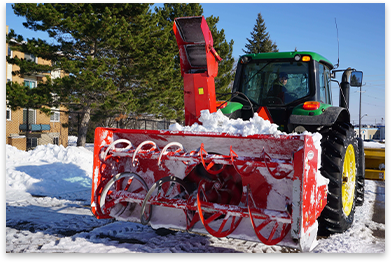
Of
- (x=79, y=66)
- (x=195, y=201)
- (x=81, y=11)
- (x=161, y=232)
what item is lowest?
(x=161, y=232)

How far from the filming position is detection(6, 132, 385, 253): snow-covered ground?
3.36m

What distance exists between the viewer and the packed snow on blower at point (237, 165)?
2.84 metres

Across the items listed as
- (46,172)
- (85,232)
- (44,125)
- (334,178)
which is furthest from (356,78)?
(44,125)

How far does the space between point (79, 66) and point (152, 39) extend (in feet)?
12.3

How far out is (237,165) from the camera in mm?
2992

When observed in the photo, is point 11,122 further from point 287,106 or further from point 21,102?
point 287,106

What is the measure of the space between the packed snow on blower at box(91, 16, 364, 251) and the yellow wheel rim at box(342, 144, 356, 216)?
1cm

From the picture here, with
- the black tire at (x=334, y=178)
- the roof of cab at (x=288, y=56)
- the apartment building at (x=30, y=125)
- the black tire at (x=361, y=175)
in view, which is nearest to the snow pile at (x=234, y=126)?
the black tire at (x=334, y=178)

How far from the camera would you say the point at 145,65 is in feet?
48.4

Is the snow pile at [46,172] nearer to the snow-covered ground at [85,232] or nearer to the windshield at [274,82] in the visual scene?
the snow-covered ground at [85,232]

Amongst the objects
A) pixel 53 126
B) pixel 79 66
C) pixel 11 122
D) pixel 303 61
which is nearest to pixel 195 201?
pixel 303 61

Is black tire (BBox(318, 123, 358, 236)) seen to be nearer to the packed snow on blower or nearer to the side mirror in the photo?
the packed snow on blower

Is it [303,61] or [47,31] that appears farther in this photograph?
[47,31]

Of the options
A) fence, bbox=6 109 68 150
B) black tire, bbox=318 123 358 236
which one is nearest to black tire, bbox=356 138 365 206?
black tire, bbox=318 123 358 236
